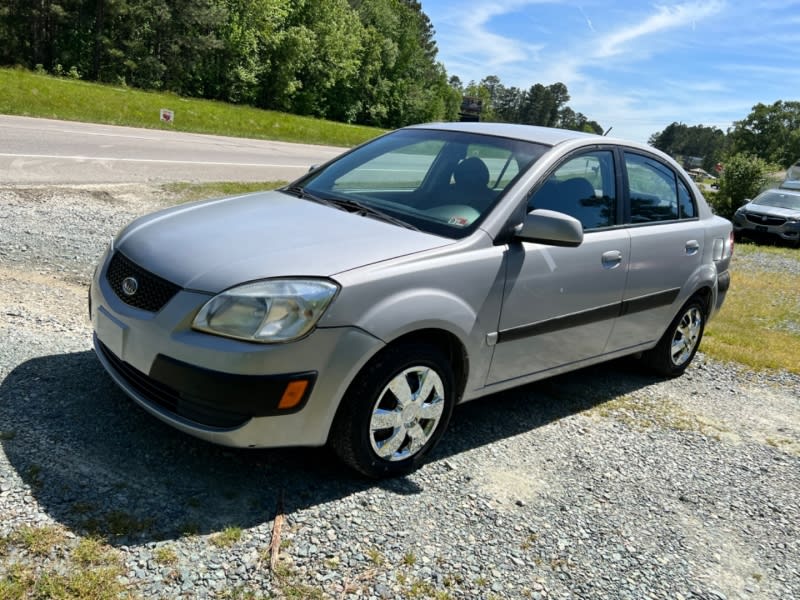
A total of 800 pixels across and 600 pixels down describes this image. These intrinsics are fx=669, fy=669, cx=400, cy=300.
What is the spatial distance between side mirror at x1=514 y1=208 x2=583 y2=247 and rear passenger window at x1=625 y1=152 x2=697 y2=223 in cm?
115

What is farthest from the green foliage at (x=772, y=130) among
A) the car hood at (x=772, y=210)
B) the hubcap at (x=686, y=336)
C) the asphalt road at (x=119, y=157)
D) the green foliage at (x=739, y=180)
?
the hubcap at (x=686, y=336)

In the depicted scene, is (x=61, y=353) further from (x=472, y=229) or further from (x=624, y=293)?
(x=624, y=293)

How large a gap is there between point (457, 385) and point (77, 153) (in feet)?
37.9

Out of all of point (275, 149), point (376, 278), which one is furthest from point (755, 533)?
point (275, 149)

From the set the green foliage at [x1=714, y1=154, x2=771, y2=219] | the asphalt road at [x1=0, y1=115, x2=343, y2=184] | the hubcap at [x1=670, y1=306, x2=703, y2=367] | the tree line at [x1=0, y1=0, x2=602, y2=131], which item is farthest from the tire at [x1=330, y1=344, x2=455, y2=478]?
the tree line at [x1=0, y1=0, x2=602, y2=131]

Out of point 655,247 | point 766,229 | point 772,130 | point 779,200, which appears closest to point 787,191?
point 779,200

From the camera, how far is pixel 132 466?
3.01m

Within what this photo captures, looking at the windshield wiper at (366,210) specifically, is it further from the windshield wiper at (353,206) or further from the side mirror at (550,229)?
the side mirror at (550,229)

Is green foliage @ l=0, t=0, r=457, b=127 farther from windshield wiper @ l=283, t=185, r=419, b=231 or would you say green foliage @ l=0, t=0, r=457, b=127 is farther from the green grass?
windshield wiper @ l=283, t=185, r=419, b=231

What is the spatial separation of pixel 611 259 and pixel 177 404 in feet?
8.71

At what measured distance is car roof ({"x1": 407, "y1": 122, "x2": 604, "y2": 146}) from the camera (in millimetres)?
4082

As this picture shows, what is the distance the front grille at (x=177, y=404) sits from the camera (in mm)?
2766

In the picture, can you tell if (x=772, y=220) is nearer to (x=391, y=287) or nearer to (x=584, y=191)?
(x=584, y=191)

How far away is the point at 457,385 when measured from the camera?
351 centimetres
